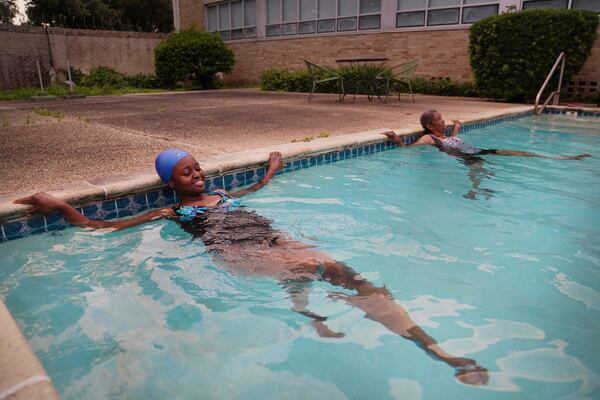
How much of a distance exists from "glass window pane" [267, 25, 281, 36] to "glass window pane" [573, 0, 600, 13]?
30.9 ft

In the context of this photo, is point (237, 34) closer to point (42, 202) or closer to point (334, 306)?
point (42, 202)

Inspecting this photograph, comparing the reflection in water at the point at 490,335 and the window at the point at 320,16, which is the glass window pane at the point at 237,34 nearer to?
the window at the point at 320,16

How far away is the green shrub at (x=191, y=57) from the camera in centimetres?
1458

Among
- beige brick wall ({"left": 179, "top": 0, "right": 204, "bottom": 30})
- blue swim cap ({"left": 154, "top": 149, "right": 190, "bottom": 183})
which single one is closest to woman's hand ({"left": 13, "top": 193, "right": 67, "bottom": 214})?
blue swim cap ({"left": 154, "top": 149, "right": 190, "bottom": 183})

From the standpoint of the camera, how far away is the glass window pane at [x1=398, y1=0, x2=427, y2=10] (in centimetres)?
1201

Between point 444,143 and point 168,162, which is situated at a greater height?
point 168,162

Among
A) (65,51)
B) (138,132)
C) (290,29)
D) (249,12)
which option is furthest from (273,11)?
(138,132)

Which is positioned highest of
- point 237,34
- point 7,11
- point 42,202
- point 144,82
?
point 7,11

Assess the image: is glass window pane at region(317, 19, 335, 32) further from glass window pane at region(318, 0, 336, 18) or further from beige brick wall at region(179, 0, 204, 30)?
beige brick wall at region(179, 0, 204, 30)

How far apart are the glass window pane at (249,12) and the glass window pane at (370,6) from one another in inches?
197

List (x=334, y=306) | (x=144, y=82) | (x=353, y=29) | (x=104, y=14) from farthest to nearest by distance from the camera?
(x=104, y=14) < (x=144, y=82) < (x=353, y=29) < (x=334, y=306)

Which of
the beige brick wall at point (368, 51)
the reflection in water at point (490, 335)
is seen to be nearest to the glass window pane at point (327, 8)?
the beige brick wall at point (368, 51)

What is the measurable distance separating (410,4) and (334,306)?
12.3 meters

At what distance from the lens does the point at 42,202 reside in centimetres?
251
